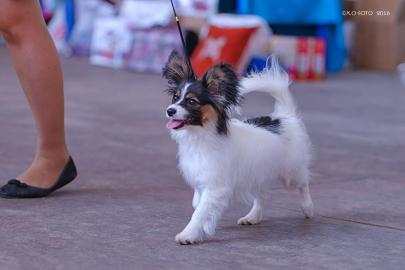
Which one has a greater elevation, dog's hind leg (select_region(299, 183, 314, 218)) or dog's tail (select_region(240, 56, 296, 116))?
dog's tail (select_region(240, 56, 296, 116))

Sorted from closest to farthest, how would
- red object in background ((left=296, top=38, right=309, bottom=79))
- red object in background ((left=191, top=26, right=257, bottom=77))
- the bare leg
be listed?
the bare leg
red object in background ((left=191, top=26, right=257, bottom=77))
red object in background ((left=296, top=38, right=309, bottom=79))

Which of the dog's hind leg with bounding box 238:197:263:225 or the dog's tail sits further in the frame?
the dog's tail

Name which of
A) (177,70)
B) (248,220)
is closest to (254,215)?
(248,220)

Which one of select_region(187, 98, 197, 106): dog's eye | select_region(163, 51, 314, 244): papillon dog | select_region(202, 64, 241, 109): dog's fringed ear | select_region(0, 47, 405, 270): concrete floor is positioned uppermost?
select_region(202, 64, 241, 109): dog's fringed ear

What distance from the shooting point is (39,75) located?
3963 mm

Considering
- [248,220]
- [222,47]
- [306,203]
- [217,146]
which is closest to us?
[217,146]

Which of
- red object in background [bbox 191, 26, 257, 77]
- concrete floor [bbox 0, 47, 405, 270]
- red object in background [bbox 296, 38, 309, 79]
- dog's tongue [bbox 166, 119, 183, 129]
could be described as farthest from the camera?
red object in background [bbox 296, 38, 309, 79]

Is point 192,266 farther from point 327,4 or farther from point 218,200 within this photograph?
point 327,4

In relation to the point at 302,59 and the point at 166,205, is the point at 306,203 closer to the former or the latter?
the point at 166,205

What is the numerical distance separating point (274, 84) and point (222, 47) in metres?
5.40

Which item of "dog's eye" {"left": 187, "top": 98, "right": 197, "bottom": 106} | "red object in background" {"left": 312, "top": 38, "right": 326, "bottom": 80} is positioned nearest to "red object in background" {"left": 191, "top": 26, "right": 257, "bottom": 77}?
"red object in background" {"left": 312, "top": 38, "right": 326, "bottom": 80}

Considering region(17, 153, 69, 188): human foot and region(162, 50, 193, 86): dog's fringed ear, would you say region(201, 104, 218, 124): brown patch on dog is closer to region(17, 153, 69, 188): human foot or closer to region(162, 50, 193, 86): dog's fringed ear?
region(162, 50, 193, 86): dog's fringed ear

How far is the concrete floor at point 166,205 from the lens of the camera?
10.1 ft

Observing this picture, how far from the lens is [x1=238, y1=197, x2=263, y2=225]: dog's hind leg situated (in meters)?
3.66
